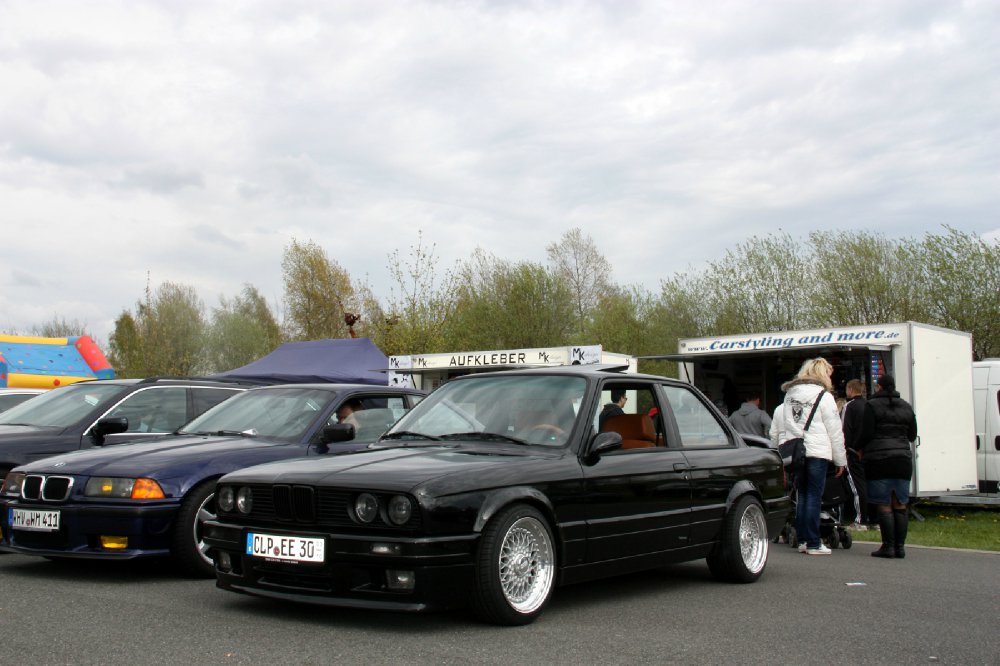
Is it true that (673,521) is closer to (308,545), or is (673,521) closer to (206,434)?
(308,545)

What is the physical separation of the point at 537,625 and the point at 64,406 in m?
5.79

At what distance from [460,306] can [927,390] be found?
27.1m

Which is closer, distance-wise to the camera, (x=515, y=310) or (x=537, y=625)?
(x=537, y=625)

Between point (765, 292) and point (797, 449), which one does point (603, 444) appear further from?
point (765, 292)

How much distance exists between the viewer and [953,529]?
1296 centimetres

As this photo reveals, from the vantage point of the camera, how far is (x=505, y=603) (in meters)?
5.32

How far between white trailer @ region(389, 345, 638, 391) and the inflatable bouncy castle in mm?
7717

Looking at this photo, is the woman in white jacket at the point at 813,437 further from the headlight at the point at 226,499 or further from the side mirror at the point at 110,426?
the side mirror at the point at 110,426

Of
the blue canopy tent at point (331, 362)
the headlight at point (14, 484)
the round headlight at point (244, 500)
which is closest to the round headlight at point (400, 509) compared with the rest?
the round headlight at point (244, 500)

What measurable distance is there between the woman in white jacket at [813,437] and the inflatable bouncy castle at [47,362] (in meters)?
18.4

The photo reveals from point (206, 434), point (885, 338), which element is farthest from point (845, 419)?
point (206, 434)

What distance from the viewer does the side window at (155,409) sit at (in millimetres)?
9156

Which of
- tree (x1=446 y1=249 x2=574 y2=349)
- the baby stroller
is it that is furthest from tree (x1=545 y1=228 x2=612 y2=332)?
the baby stroller

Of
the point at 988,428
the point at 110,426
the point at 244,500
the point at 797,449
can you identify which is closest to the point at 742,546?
the point at 797,449
